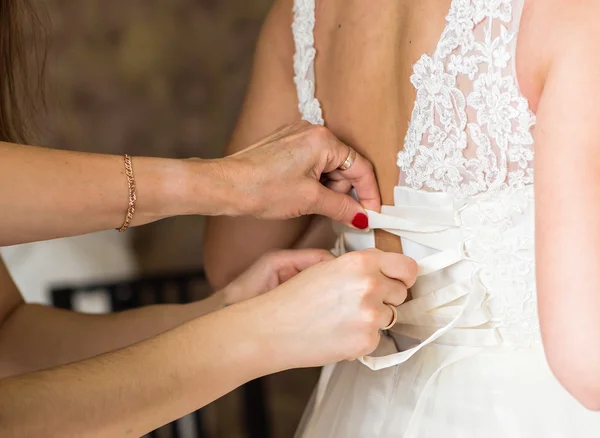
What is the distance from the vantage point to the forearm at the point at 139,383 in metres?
0.82

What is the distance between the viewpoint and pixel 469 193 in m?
0.93

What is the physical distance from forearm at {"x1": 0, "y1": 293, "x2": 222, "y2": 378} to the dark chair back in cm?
68

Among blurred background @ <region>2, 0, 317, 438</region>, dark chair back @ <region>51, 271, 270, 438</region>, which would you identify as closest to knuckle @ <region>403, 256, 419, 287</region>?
dark chair back @ <region>51, 271, 270, 438</region>

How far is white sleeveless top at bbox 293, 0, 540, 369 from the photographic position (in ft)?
2.76

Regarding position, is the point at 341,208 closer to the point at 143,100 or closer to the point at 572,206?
the point at 572,206

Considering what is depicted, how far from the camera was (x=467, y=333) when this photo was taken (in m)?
0.99

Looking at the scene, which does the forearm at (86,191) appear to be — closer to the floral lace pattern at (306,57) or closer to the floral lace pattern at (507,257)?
the floral lace pattern at (306,57)

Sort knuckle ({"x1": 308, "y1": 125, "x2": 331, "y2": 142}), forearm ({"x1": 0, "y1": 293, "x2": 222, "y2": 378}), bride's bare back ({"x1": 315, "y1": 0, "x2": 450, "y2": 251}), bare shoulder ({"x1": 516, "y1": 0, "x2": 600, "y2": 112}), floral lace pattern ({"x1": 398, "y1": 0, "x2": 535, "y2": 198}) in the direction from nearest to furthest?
bare shoulder ({"x1": 516, "y1": 0, "x2": 600, "y2": 112}), floral lace pattern ({"x1": 398, "y1": 0, "x2": 535, "y2": 198}), bride's bare back ({"x1": 315, "y1": 0, "x2": 450, "y2": 251}), knuckle ({"x1": 308, "y1": 125, "x2": 331, "y2": 142}), forearm ({"x1": 0, "y1": 293, "x2": 222, "y2": 378})

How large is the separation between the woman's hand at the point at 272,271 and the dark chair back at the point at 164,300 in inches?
31.2

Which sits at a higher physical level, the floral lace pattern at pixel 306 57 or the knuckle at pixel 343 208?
the floral lace pattern at pixel 306 57

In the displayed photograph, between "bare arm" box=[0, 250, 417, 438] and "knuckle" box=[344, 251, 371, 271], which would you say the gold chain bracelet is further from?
"knuckle" box=[344, 251, 371, 271]

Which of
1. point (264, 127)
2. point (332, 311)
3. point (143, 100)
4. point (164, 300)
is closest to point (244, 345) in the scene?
point (332, 311)

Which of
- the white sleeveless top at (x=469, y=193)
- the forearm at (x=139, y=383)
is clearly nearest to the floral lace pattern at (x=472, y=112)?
the white sleeveless top at (x=469, y=193)

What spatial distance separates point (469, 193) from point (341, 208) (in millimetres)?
219
